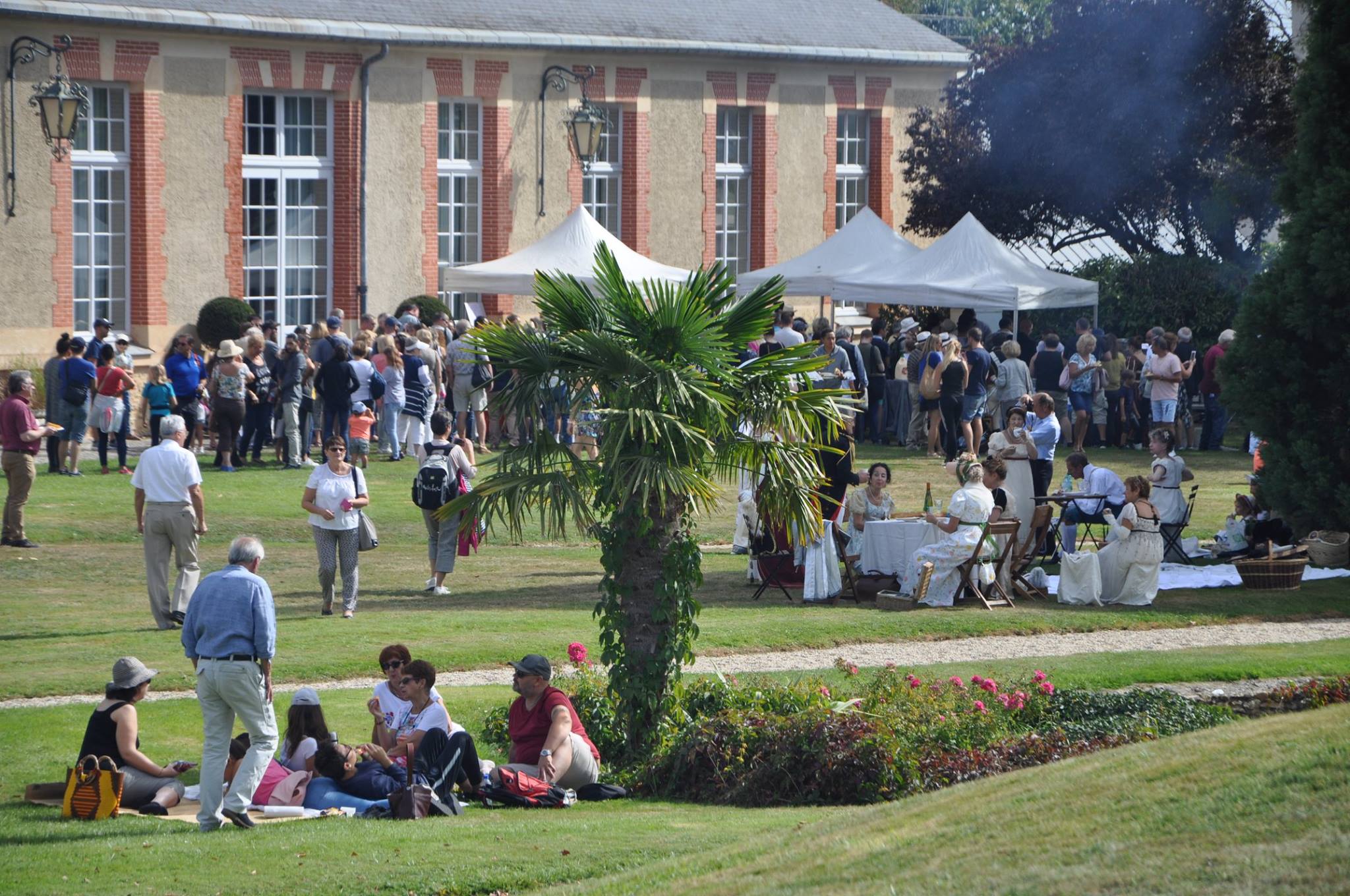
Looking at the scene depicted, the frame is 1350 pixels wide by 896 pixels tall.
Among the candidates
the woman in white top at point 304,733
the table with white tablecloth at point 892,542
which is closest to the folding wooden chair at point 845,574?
the table with white tablecloth at point 892,542

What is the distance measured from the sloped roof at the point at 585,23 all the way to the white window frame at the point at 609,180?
1.62m

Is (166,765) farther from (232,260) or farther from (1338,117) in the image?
(232,260)

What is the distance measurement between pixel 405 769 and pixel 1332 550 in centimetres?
1052

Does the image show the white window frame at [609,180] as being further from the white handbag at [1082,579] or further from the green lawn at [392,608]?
the white handbag at [1082,579]

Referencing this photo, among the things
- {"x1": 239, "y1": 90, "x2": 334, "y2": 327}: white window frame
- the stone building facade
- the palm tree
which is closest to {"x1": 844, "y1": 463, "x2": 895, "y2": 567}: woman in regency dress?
the palm tree

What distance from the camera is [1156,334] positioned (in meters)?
25.1

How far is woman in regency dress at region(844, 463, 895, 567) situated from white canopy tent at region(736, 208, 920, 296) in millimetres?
11283

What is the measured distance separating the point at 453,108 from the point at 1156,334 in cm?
1348

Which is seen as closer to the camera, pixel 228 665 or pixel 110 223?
pixel 228 665

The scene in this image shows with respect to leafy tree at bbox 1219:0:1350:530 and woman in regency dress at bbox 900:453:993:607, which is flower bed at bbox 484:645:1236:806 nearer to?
woman in regency dress at bbox 900:453:993:607

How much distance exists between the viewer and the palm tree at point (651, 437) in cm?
1027

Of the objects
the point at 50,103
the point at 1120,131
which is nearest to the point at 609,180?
the point at 1120,131

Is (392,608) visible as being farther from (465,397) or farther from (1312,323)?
(1312,323)

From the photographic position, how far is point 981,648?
14117 mm
